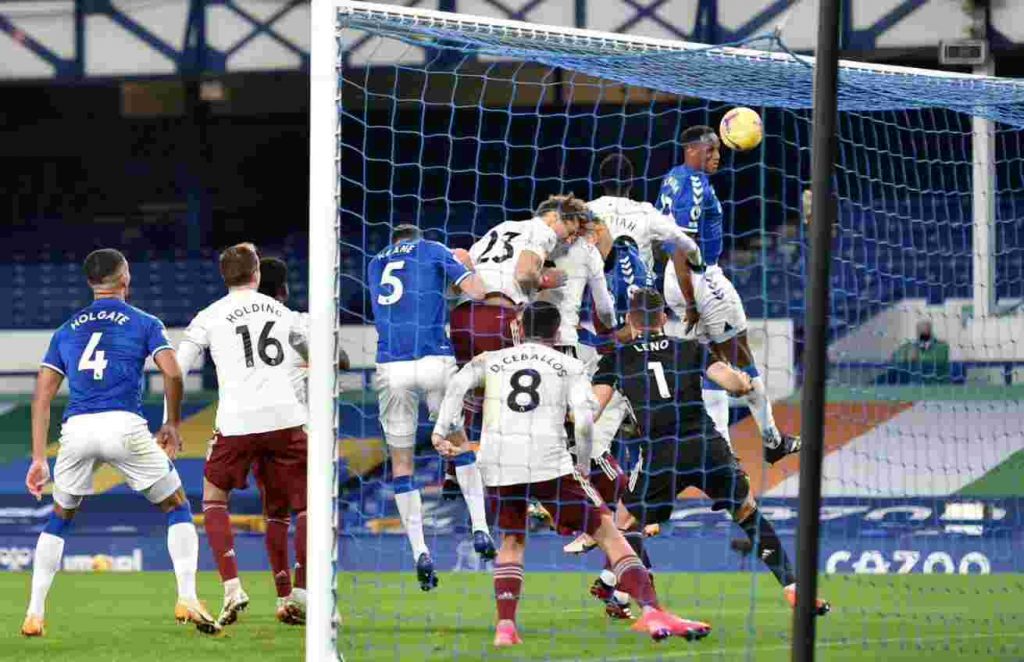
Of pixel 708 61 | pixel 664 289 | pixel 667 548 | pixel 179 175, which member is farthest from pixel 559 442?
pixel 179 175

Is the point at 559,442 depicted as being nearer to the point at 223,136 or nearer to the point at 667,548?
the point at 667,548

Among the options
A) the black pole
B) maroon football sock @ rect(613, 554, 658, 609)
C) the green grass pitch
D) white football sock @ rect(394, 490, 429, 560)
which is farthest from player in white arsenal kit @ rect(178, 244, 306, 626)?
the black pole

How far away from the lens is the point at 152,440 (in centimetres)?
905

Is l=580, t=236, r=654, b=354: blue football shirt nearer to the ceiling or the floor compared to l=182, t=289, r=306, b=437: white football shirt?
nearer to the ceiling

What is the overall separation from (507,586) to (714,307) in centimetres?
356

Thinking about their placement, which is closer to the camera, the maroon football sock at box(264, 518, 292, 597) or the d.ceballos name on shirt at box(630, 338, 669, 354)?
the d.ceballos name on shirt at box(630, 338, 669, 354)

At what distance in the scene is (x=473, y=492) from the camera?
1005 centimetres

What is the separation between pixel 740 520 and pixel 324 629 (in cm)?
274

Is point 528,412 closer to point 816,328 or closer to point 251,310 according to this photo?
point 251,310

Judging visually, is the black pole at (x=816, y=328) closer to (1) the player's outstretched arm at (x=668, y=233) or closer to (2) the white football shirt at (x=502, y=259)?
(1) the player's outstretched arm at (x=668, y=233)

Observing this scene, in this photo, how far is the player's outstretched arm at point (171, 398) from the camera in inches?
348

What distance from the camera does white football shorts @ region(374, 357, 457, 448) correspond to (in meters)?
10.1

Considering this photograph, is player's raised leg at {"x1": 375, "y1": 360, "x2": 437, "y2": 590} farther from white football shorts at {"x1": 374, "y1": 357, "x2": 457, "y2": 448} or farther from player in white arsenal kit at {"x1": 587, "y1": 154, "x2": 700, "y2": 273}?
player in white arsenal kit at {"x1": 587, "y1": 154, "x2": 700, "y2": 273}

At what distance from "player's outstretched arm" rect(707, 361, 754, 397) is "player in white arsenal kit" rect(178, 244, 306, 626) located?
7.35ft
